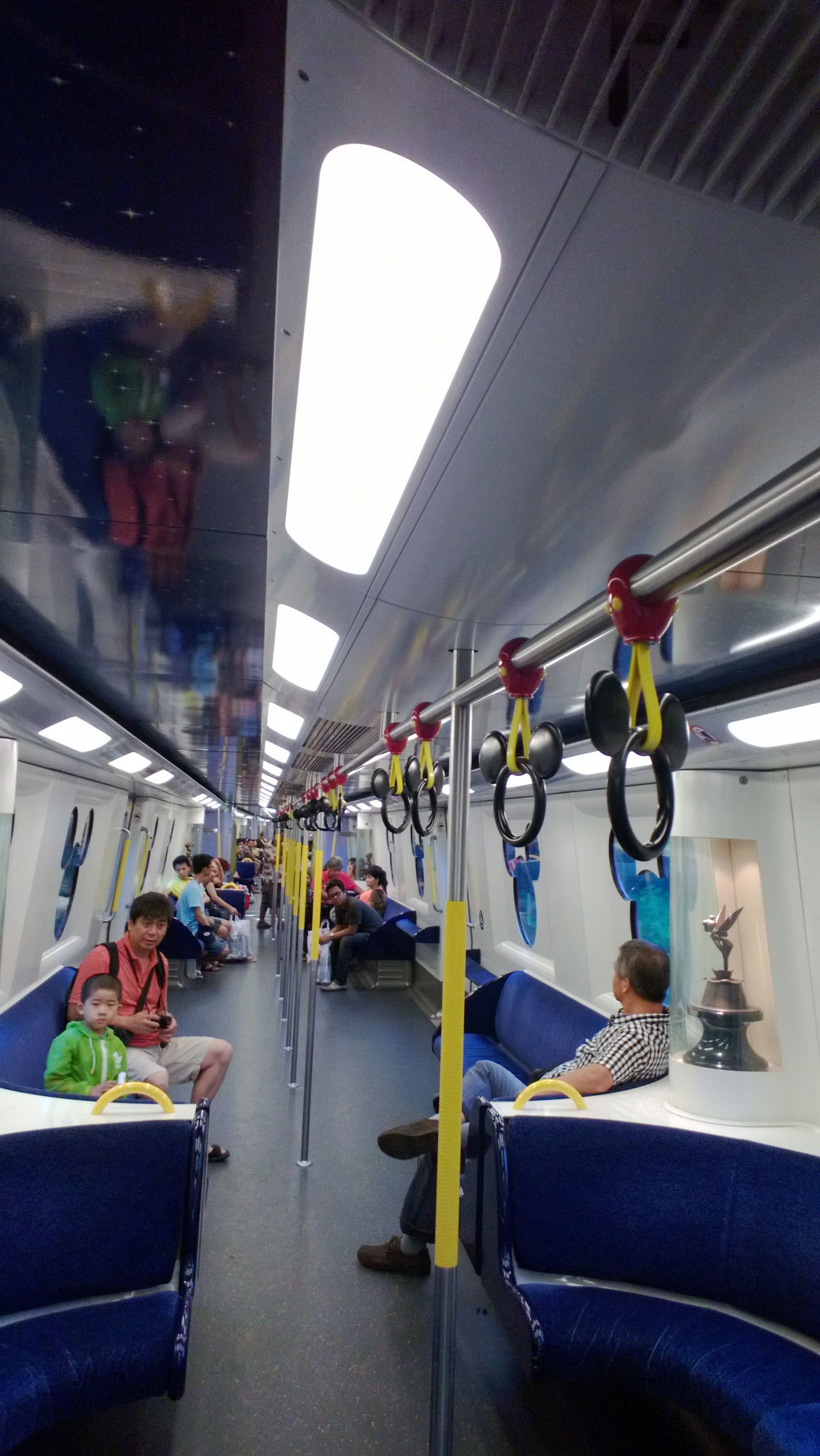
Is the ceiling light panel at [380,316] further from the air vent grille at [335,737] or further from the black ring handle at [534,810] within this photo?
the air vent grille at [335,737]

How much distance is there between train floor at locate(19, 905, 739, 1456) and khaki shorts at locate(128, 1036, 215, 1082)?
0.66 metres

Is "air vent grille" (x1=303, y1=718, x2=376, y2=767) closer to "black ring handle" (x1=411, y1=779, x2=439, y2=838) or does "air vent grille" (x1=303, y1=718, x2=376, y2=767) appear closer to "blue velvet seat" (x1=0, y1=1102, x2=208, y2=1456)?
"black ring handle" (x1=411, y1=779, x2=439, y2=838)

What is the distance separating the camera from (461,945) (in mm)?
2318

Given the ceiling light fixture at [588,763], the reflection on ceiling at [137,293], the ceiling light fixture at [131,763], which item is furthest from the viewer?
the ceiling light fixture at [131,763]

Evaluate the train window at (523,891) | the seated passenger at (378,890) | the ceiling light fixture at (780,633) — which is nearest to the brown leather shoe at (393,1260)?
the ceiling light fixture at (780,633)

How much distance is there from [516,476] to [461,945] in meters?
1.33

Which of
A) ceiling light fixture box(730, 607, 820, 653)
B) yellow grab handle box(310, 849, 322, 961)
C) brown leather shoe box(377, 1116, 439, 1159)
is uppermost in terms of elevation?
ceiling light fixture box(730, 607, 820, 653)

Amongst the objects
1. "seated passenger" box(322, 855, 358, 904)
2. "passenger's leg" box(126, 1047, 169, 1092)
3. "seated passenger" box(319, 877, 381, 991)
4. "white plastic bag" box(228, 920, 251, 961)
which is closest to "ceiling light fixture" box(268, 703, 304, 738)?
"passenger's leg" box(126, 1047, 169, 1092)

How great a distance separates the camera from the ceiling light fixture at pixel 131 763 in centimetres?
644

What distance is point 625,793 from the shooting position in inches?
63.4

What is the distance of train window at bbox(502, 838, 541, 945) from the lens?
8047 mm

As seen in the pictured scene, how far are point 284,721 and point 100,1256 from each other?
10.7 feet

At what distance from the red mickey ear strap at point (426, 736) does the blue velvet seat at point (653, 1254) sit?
134 cm

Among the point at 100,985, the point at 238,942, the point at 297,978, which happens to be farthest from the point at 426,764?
the point at 238,942
